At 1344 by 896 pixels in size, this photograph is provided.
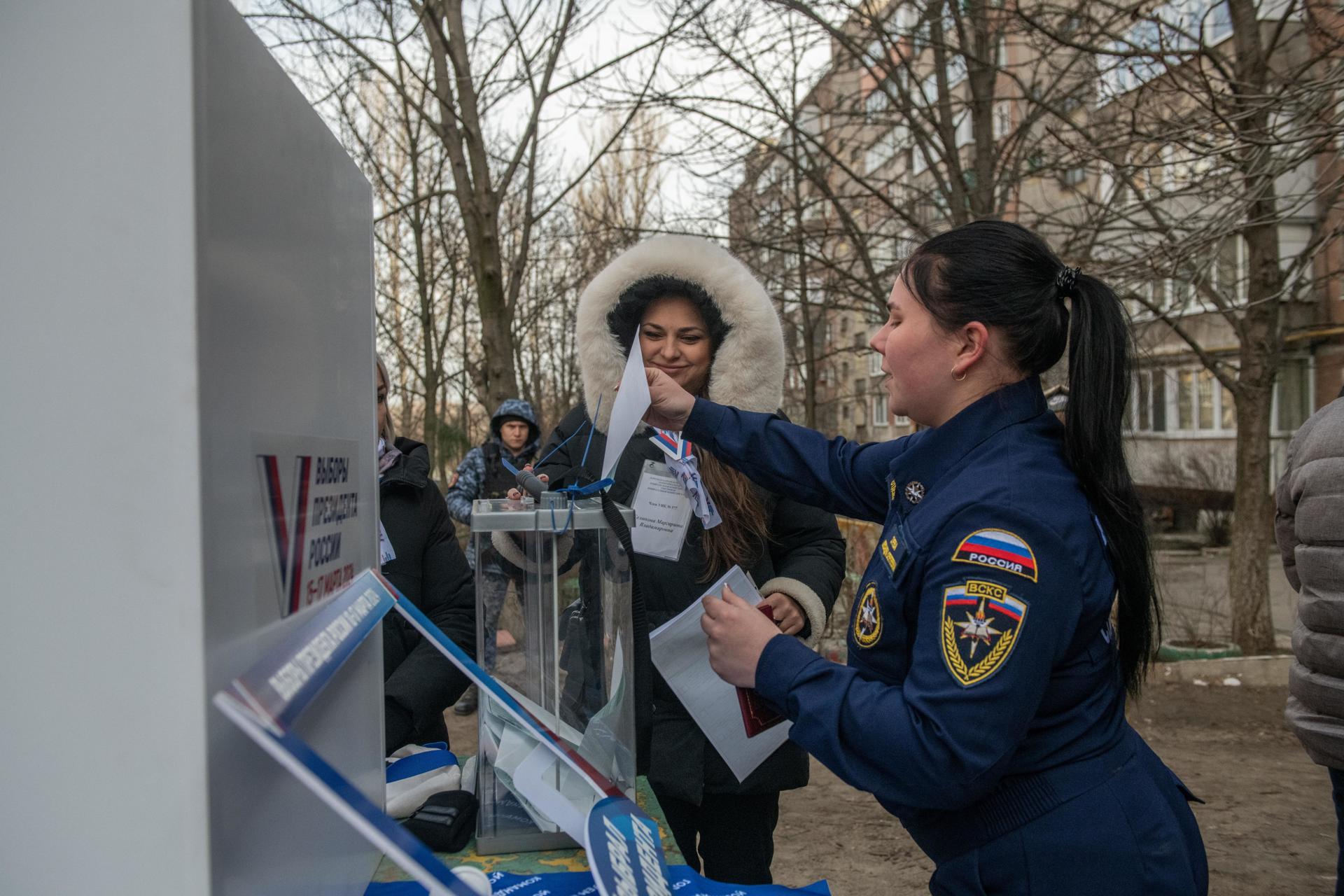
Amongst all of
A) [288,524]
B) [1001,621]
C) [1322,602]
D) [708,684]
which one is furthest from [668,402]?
[1322,602]

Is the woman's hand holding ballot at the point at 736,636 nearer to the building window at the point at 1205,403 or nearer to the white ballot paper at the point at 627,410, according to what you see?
the white ballot paper at the point at 627,410

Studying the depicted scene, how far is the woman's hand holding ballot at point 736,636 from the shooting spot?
1305mm

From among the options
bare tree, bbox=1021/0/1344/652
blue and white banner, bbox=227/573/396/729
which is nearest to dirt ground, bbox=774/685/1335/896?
bare tree, bbox=1021/0/1344/652

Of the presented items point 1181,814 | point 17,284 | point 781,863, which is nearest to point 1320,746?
point 1181,814

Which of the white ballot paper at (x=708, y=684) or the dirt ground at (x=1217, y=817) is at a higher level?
the white ballot paper at (x=708, y=684)

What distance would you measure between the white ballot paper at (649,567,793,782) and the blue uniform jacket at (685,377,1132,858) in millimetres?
368

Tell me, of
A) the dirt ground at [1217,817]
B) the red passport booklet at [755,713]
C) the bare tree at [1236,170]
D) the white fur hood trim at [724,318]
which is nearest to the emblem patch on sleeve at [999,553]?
the red passport booklet at [755,713]

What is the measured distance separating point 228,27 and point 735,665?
3.26ft

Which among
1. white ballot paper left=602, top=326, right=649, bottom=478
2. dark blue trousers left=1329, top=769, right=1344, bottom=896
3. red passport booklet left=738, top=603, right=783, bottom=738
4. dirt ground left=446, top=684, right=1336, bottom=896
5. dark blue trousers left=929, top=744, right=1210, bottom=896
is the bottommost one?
dirt ground left=446, top=684, right=1336, bottom=896

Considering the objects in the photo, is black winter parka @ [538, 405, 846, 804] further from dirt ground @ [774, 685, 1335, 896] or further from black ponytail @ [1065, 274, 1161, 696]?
dirt ground @ [774, 685, 1335, 896]

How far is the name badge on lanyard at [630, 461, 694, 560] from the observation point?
2.00 m

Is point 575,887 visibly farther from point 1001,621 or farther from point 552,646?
point 1001,621

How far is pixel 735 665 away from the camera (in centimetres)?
132

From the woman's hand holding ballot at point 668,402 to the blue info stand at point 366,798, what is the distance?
72 cm
